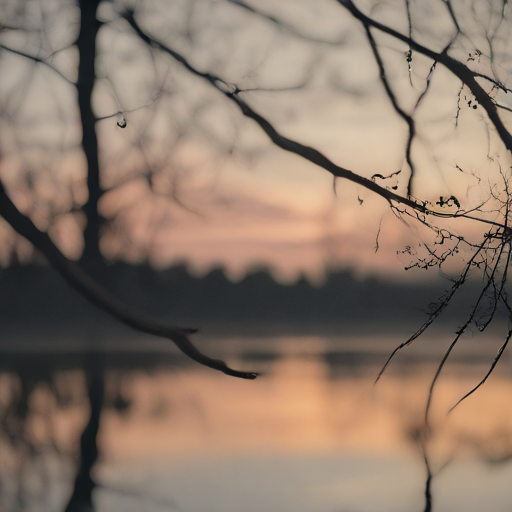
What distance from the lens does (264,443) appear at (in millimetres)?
2512

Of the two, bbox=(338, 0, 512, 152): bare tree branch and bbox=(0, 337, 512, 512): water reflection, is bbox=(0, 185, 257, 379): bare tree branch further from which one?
bbox=(338, 0, 512, 152): bare tree branch

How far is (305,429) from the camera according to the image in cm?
280

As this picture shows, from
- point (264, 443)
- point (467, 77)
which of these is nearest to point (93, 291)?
point (467, 77)

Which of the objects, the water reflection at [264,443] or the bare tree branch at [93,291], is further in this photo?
the water reflection at [264,443]

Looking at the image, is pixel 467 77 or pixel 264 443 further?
pixel 264 443

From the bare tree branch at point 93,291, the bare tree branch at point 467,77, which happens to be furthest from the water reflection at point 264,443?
the bare tree branch at point 467,77

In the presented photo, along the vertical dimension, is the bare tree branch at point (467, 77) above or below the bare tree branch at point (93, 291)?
above

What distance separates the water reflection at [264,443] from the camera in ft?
6.04

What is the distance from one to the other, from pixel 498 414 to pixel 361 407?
2.43 feet

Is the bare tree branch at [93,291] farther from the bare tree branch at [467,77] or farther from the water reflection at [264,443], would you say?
the bare tree branch at [467,77]

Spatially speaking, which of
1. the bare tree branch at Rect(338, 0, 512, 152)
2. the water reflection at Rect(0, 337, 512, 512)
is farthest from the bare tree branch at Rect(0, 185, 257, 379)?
the bare tree branch at Rect(338, 0, 512, 152)

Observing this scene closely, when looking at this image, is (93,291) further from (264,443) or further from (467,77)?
(264,443)

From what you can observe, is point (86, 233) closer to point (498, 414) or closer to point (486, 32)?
point (486, 32)

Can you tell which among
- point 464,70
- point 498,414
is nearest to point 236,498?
point 464,70
